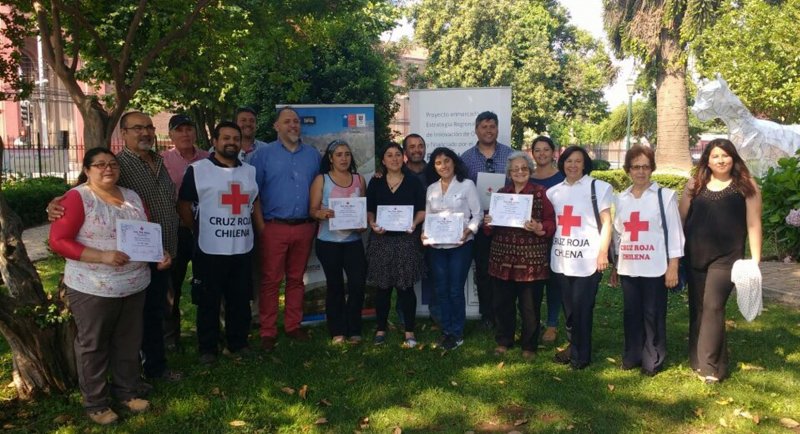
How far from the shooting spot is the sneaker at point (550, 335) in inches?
225

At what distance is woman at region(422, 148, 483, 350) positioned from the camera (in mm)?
5242

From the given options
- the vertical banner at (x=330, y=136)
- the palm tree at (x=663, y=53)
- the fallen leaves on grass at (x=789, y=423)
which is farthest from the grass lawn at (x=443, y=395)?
the palm tree at (x=663, y=53)

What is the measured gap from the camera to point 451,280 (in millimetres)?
5363

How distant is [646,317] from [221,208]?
3.28 meters

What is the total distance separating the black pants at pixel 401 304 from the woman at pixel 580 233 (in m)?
1.31

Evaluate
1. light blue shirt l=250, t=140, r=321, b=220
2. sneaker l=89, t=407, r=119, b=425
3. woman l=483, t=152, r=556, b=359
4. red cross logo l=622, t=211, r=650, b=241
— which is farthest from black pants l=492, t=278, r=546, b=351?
sneaker l=89, t=407, r=119, b=425

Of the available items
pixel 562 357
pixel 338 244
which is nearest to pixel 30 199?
pixel 338 244

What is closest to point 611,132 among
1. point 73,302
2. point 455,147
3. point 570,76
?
point 570,76

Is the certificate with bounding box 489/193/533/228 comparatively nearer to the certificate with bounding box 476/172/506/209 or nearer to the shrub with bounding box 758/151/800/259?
the certificate with bounding box 476/172/506/209

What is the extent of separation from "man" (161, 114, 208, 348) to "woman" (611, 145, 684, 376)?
3.35 metres

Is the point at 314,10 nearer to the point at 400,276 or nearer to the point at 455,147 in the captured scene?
the point at 455,147

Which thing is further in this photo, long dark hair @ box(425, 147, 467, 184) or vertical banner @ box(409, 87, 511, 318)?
vertical banner @ box(409, 87, 511, 318)

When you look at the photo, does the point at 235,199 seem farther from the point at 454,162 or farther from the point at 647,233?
the point at 647,233

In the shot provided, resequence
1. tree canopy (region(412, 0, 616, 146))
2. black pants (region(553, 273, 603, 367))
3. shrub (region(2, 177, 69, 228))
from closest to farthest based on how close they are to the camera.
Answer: black pants (region(553, 273, 603, 367))
shrub (region(2, 177, 69, 228))
tree canopy (region(412, 0, 616, 146))
